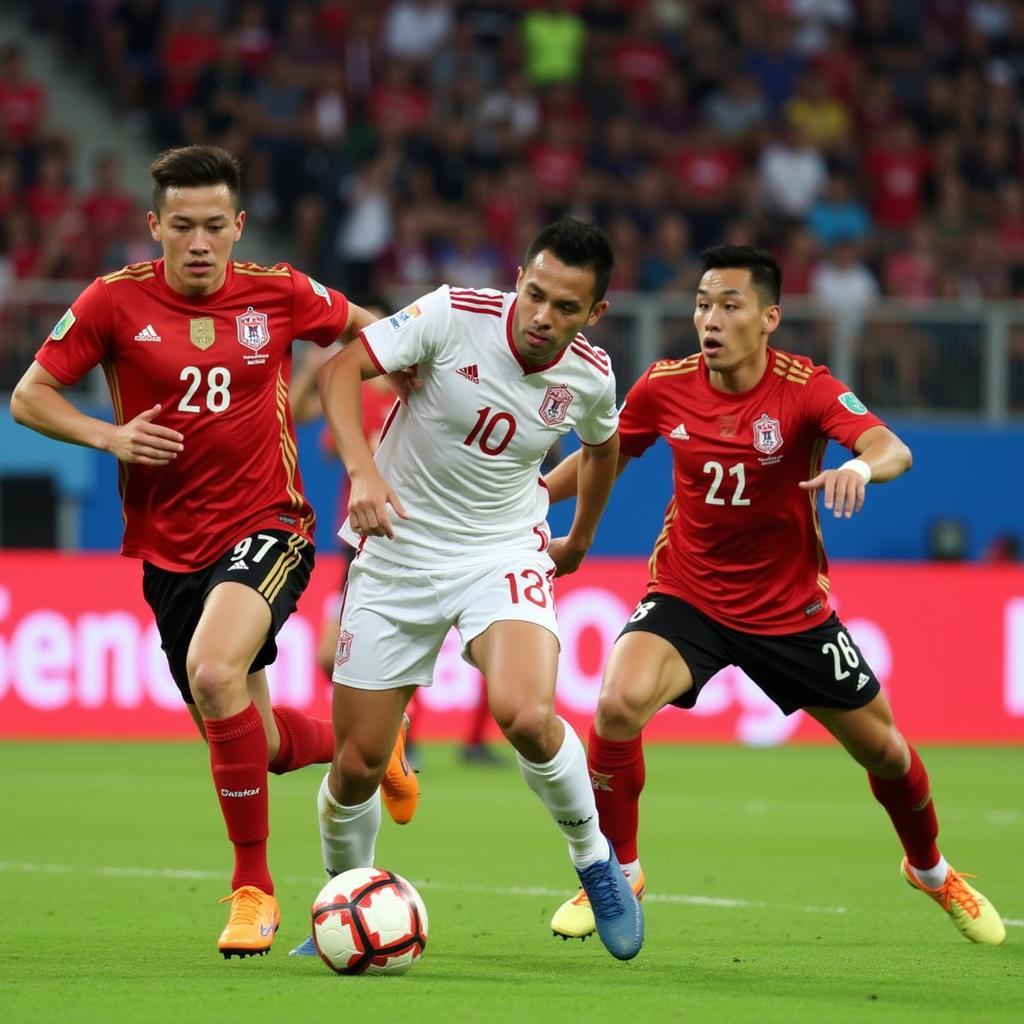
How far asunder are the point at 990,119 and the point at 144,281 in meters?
16.2

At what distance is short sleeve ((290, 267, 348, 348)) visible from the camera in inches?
274

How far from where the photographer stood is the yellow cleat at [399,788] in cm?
734

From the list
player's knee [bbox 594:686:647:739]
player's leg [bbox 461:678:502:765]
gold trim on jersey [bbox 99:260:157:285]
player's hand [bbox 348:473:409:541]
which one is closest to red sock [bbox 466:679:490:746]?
player's leg [bbox 461:678:502:765]

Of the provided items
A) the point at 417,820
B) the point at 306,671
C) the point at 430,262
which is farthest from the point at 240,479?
the point at 430,262

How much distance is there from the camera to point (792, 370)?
735cm

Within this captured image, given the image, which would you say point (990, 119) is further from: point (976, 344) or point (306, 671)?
point (306, 671)

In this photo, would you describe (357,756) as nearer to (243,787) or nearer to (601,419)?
(243,787)

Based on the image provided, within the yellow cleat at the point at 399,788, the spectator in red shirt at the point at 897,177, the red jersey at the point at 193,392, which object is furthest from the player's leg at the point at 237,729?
the spectator in red shirt at the point at 897,177

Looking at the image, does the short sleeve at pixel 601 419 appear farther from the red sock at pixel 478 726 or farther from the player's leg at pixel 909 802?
the red sock at pixel 478 726

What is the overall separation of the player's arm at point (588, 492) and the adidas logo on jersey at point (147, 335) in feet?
4.87

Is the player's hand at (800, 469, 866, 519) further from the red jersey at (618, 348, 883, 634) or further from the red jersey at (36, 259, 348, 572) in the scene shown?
the red jersey at (36, 259, 348, 572)

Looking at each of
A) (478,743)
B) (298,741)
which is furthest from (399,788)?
(478,743)

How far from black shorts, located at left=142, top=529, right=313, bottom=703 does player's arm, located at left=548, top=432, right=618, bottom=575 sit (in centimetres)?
91

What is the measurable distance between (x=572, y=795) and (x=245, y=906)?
1.05m
